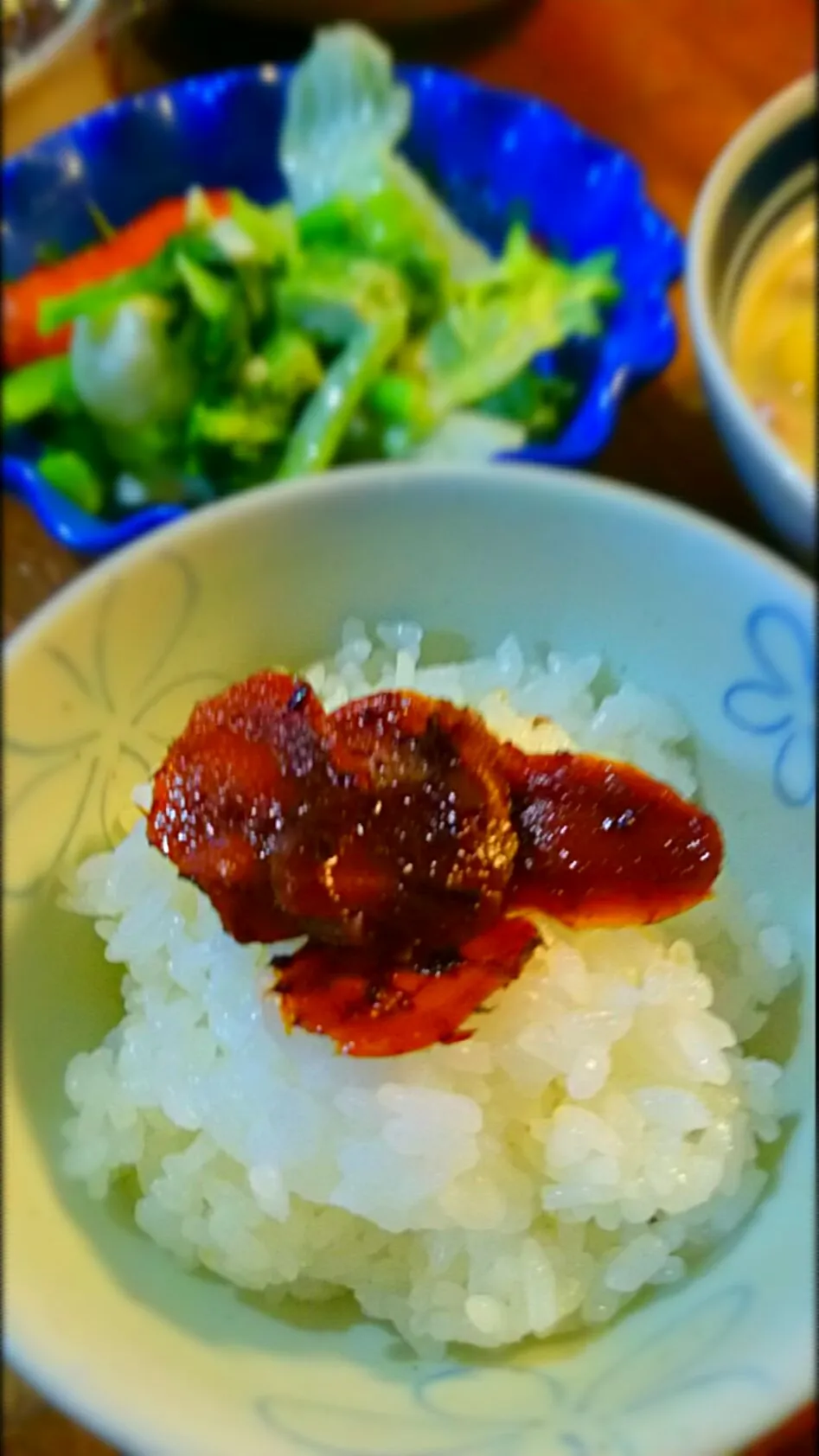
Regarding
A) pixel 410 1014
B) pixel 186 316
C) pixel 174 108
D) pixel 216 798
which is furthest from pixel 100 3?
pixel 410 1014

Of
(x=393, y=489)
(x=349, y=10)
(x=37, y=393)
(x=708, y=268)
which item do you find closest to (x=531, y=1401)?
(x=393, y=489)

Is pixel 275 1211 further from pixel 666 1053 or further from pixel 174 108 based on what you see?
pixel 174 108

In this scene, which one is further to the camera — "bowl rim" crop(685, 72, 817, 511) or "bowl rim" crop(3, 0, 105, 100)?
"bowl rim" crop(3, 0, 105, 100)

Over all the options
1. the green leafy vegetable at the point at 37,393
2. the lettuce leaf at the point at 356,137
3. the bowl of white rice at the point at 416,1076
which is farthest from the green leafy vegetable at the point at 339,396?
the bowl of white rice at the point at 416,1076

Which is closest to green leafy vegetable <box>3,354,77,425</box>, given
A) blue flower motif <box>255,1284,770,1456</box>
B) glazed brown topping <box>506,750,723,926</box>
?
glazed brown topping <box>506,750,723,926</box>

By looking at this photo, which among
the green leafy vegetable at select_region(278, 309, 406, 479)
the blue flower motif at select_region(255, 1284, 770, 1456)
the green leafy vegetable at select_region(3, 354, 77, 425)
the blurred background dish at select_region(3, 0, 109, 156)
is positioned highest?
the blurred background dish at select_region(3, 0, 109, 156)

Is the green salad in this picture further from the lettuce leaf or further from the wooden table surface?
the wooden table surface

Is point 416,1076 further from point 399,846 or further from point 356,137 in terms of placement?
point 356,137
